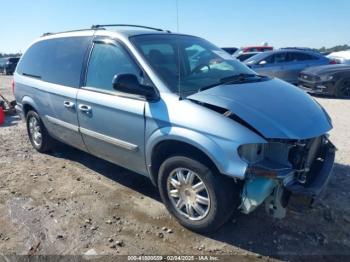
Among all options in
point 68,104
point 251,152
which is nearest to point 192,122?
point 251,152

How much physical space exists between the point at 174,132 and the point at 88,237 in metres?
1.36

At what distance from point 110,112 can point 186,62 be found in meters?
1.04

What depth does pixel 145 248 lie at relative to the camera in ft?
10.8

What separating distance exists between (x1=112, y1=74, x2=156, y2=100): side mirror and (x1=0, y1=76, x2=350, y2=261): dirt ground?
136cm

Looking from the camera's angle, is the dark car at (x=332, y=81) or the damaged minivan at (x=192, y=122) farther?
the dark car at (x=332, y=81)

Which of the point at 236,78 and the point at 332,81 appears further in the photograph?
the point at 332,81

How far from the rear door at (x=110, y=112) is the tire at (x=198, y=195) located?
421 mm

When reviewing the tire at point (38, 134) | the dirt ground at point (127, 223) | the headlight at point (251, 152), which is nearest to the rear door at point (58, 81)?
the tire at point (38, 134)

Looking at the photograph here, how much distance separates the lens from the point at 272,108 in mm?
3229

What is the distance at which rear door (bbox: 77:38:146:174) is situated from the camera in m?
3.70

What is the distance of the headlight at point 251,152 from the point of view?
9.67 ft

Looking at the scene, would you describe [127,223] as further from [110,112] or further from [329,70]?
[329,70]

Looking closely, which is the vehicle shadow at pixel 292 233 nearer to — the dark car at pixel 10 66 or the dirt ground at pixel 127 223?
Answer: the dirt ground at pixel 127 223

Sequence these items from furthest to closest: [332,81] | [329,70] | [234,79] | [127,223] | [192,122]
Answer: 1. [329,70]
2. [332,81]
3. [234,79]
4. [127,223]
5. [192,122]
